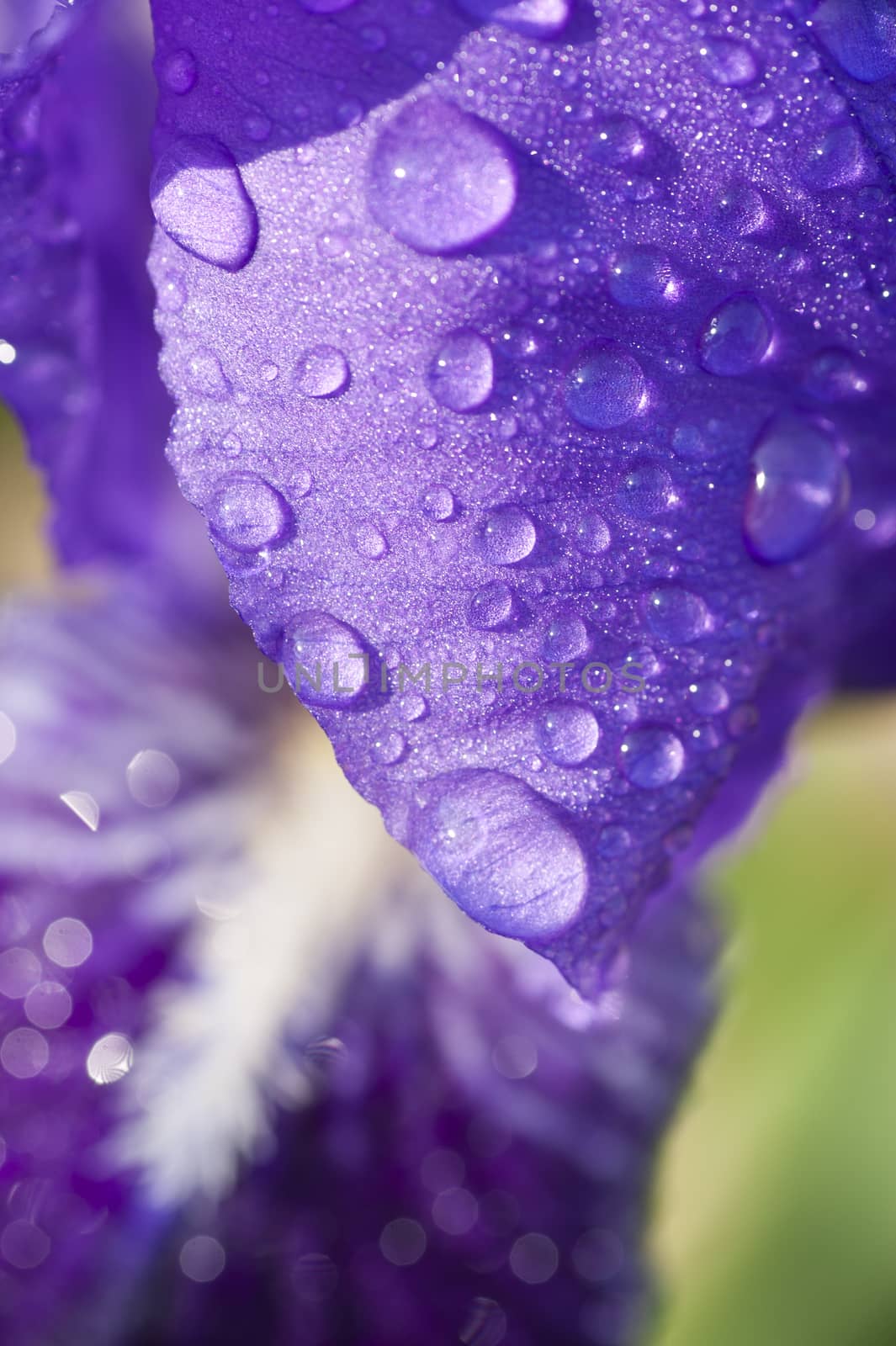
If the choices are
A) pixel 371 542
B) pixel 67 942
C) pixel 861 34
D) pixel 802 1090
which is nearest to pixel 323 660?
pixel 371 542

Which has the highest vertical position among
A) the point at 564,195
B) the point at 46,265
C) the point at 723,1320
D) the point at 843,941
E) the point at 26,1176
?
the point at 564,195

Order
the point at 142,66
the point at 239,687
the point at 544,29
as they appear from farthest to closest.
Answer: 1. the point at 239,687
2. the point at 142,66
3. the point at 544,29

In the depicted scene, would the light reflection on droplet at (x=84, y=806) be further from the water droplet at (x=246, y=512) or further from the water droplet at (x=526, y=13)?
the water droplet at (x=526, y=13)

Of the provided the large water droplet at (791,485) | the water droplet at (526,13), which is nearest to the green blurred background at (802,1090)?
the large water droplet at (791,485)

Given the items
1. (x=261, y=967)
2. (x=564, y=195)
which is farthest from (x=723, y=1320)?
(x=564, y=195)

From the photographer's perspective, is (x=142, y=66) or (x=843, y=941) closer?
(x=142, y=66)

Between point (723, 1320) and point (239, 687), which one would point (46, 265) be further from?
point (723, 1320)
